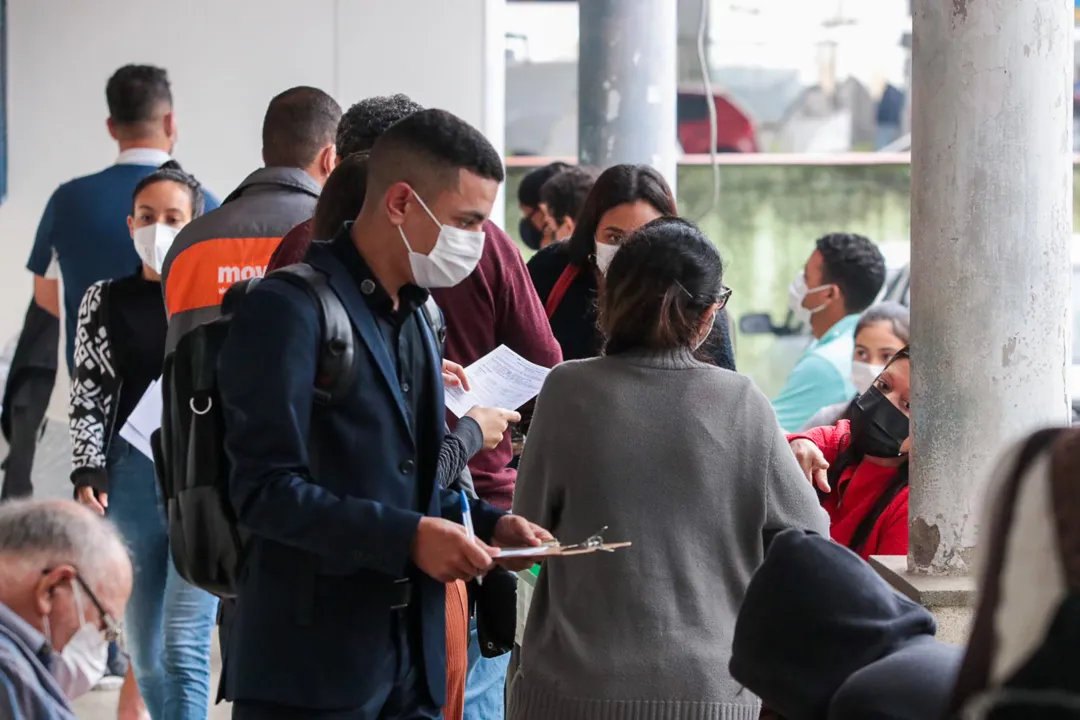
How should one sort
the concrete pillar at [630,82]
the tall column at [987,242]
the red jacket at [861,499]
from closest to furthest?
the tall column at [987,242] < the red jacket at [861,499] < the concrete pillar at [630,82]

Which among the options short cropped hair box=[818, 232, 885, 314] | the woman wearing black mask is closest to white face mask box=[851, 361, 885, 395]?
the woman wearing black mask

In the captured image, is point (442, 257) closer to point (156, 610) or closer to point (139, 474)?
point (139, 474)

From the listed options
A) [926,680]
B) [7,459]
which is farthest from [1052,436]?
[7,459]

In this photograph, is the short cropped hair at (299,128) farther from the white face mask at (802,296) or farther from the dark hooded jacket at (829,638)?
the white face mask at (802,296)

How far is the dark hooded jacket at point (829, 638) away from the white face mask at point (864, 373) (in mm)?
3102

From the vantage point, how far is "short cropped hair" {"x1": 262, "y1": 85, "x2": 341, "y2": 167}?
4027 millimetres

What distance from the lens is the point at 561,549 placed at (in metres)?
2.50

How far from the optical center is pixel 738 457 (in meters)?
2.80

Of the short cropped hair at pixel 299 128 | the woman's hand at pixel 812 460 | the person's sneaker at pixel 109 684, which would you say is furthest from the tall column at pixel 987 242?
the person's sneaker at pixel 109 684

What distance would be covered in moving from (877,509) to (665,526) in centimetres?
134

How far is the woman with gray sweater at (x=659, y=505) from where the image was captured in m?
2.79

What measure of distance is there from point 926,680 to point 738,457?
Answer: 3.34ft

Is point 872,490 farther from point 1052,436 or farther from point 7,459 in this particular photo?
point 7,459

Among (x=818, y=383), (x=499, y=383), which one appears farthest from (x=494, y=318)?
(x=818, y=383)
